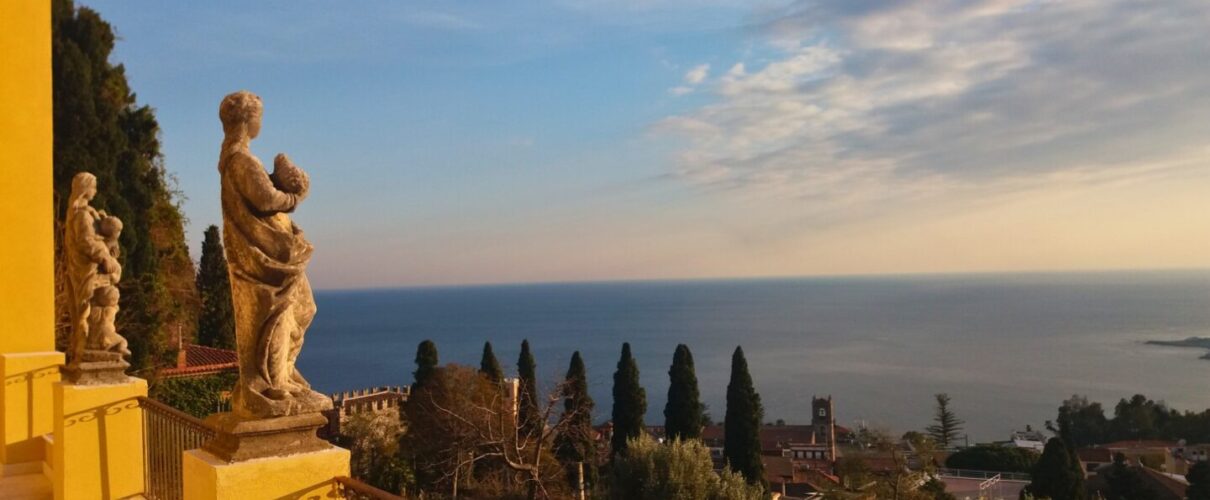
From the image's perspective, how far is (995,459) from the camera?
45.5m

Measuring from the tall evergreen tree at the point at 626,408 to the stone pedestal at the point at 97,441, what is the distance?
22.0 metres

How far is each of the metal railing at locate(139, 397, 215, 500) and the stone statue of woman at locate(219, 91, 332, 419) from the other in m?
1.88

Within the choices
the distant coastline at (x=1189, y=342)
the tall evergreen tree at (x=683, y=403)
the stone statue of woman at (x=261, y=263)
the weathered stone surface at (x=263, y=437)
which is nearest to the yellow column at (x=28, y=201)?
the weathered stone surface at (x=263, y=437)

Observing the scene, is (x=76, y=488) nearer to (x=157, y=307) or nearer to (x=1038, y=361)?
(x=157, y=307)

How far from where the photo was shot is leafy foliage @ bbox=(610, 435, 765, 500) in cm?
1723

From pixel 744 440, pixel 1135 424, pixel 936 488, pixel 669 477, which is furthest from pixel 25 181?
pixel 1135 424

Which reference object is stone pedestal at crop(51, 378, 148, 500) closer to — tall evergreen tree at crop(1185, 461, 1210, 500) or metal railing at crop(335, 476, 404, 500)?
metal railing at crop(335, 476, 404, 500)

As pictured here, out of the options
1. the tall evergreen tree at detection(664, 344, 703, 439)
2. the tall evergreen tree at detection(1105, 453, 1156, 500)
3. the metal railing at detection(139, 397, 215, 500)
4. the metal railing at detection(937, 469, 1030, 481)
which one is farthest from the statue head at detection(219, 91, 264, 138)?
the metal railing at detection(937, 469, 1030, 481)

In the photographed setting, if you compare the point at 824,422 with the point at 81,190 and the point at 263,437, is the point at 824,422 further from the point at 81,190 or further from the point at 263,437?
the point at 263,437

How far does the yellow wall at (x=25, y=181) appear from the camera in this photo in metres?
8.20

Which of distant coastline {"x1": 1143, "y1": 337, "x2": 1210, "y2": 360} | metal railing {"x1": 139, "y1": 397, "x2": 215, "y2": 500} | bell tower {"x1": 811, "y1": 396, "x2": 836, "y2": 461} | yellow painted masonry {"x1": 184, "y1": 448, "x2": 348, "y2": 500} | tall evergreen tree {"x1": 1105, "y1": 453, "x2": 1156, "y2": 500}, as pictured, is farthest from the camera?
distant coastline {"x1": 1143, "y1": 337, "x2": 1210, "y2": 360}

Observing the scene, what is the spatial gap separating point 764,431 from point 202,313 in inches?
1730

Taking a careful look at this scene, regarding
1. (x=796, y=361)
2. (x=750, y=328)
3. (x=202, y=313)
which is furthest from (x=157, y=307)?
(x=750, y=328)

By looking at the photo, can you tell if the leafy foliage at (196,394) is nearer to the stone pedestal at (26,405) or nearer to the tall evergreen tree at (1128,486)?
the stone pedestal at (26,405)
